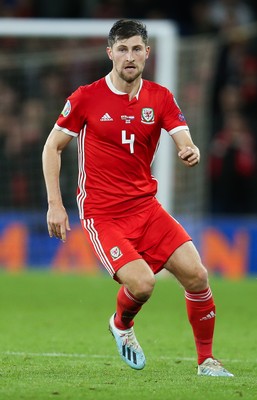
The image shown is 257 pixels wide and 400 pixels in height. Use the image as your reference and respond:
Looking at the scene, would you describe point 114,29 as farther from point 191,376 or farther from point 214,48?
point 214,48

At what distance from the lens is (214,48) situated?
1838 cm

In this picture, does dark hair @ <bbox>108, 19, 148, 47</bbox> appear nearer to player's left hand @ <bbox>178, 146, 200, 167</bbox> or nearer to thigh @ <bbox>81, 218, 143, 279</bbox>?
player's left hand @ <bbox>178, 146, 200, 167</bbox>

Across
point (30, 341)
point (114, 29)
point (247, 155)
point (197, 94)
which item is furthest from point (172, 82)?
point (114, 29)

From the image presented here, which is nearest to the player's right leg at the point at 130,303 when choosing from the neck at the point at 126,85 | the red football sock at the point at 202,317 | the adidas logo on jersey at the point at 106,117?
the red football sock at the point at 202,317

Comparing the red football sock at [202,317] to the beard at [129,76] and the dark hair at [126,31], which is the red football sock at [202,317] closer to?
the beard at [129,76]

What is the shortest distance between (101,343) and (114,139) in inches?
113

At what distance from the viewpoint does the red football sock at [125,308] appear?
8180 millimetres

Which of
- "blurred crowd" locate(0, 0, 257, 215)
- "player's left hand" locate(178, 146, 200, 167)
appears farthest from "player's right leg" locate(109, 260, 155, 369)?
"blurred crowd" locate(0, 0, 257, 215)

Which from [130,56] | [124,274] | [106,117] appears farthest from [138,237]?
[130,56]

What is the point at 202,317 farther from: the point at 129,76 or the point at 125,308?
the point at 129,76

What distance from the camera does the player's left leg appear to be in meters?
7.98

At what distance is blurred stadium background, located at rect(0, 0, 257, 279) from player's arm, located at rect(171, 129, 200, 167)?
8.95 m

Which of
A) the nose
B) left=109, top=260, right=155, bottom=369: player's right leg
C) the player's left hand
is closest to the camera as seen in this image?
the player's left hand

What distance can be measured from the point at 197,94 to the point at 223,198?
1926 millimetres
